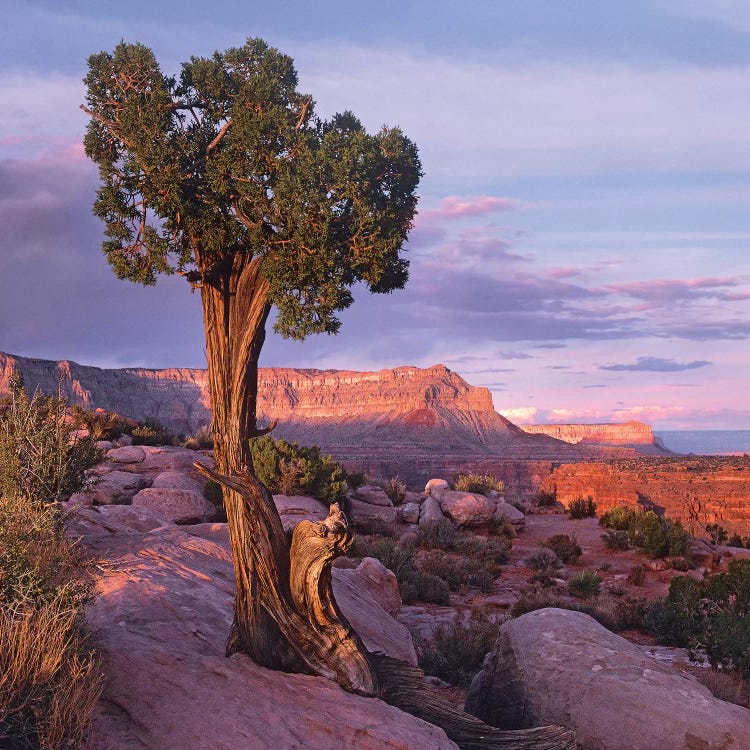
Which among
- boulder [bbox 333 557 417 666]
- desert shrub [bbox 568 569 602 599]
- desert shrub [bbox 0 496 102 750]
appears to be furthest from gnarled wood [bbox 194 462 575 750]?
desert shrub [bbox 568 569 602 599]

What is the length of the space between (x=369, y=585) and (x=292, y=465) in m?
9.39

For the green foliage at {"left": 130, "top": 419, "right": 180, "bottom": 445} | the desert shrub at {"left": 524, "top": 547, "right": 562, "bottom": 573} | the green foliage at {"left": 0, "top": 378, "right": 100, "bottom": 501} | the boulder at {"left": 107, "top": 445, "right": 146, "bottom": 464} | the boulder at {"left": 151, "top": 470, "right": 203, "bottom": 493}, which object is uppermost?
the green foliage at {"left": 0, "top": 378, "right": 100, "bottom": 501}

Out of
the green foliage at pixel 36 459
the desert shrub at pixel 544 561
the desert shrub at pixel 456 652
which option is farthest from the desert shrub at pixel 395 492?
the green foliage at pixel 36 459

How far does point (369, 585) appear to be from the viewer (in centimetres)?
1135

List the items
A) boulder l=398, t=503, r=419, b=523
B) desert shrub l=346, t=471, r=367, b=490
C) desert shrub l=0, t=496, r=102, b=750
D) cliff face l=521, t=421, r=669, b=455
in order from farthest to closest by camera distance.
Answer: cliff face l=521, t=421, r=669, b=455 < desert shrub l=346, t=471, r=367, b=490 < boulder l=398, t=503, r=419, b=523 < desert shrub l=0, t=496, r=102, b=750

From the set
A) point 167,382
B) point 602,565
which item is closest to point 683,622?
point 602,565

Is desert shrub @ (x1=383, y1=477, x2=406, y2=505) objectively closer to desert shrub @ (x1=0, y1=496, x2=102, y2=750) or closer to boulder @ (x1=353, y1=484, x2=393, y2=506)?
boulder @ (x1=353, y1=484, x2=393, y2=506)

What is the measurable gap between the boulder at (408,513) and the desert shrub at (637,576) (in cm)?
765

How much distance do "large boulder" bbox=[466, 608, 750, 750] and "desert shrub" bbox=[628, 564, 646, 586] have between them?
35.1 ft

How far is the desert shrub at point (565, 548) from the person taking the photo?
21.0 m

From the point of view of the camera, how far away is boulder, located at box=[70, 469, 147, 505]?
59.1ft

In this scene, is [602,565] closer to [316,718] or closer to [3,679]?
[316,718]

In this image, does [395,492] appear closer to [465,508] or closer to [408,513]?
[408,513]

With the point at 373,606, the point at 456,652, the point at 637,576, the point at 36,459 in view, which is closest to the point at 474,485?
the point at 637,576
